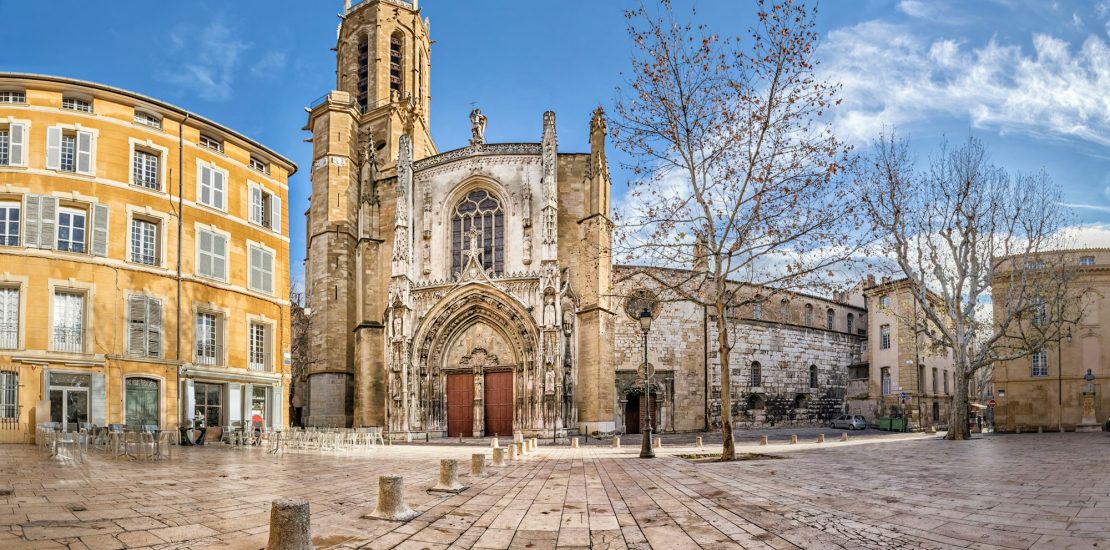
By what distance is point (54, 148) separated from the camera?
19.4m

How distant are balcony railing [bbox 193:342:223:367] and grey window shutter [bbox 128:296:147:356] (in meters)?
1.70

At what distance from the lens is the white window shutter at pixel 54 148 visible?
1934cm

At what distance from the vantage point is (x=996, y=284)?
34.6 meters

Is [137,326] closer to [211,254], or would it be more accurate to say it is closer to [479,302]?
[211,254]

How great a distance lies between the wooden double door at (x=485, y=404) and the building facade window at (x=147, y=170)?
1457cm

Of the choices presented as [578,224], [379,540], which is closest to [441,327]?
[578,224]

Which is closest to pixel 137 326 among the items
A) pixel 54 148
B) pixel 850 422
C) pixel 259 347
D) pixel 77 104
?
pixel 259 347

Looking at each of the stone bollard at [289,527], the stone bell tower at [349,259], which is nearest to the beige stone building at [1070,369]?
the stone bell tower at [349,259]

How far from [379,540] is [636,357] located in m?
28.8

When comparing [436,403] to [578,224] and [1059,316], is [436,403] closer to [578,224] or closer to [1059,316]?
[578,224]

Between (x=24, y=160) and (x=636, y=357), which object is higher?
(x=24, y=160)

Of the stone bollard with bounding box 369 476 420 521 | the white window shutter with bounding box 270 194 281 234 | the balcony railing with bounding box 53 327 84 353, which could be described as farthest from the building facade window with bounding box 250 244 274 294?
the stone bollard with bounding box 369 476 420 521

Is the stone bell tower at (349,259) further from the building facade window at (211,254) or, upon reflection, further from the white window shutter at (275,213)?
the building facade window at (211,254)

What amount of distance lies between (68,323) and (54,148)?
4.86m
